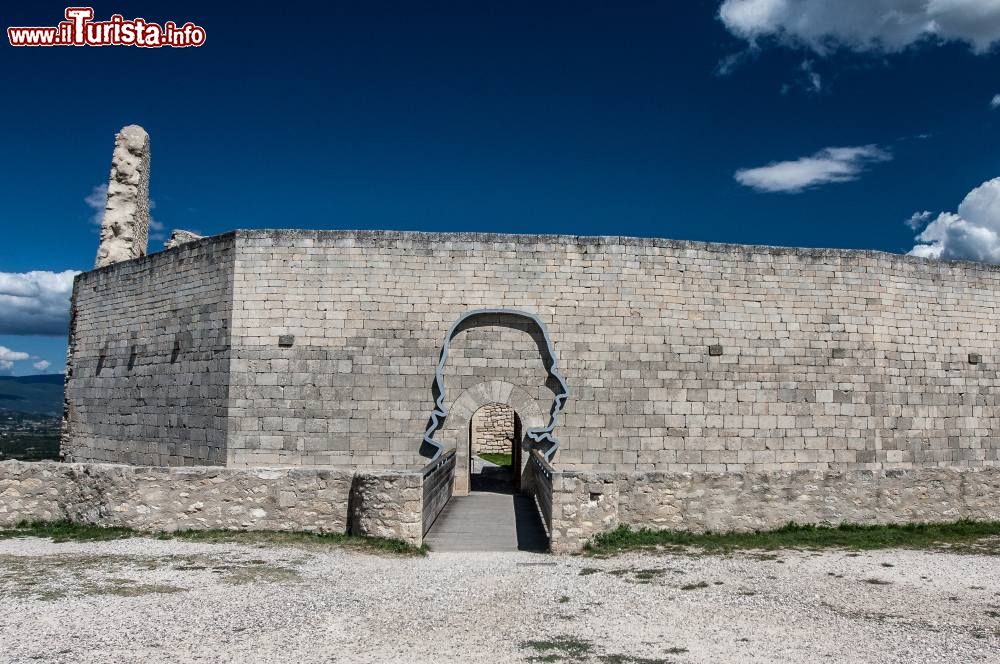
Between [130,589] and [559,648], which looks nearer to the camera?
[559,648]

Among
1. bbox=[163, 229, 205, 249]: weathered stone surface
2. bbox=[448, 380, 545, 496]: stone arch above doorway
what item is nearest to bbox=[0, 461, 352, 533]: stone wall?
bbox=[448, 380, 545, 496]: stone arch above doorway

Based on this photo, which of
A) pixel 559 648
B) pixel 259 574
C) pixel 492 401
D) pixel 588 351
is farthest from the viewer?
pixel 588 351

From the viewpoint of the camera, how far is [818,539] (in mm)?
8656

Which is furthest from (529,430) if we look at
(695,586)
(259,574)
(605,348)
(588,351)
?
(259,574)

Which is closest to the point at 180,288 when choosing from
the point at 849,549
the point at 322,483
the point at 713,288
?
the point at 322,483

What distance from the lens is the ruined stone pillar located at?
54.6ft

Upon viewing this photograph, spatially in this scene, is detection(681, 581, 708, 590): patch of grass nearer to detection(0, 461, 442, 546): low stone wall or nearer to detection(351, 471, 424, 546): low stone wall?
detection(351, 471, 424, 546): low stone wall

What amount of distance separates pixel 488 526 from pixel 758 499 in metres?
3.48

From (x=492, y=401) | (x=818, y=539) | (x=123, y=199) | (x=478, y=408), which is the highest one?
(x=123, y=199)

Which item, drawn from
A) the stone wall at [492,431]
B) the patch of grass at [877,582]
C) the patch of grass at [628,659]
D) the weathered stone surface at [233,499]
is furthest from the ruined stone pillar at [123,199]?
the patch of grass at [877,582]

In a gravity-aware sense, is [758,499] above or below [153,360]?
below

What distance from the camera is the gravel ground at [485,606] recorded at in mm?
4887

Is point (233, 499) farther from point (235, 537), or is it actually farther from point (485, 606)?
point (485, 606)

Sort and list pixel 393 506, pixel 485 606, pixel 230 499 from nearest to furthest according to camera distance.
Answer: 1. pixel 485 606
2. pixel 393 506
3. pixel 230 499
